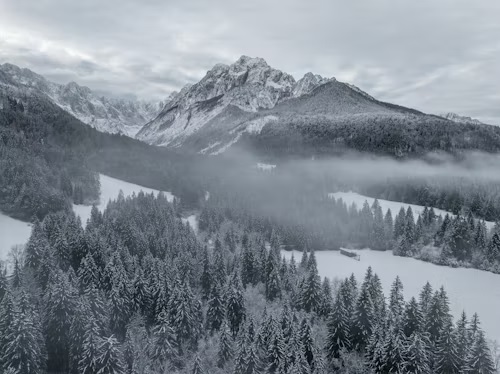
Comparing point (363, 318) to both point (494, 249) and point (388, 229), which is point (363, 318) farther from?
point (388, 229)

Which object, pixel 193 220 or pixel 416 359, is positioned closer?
pixel 416 359

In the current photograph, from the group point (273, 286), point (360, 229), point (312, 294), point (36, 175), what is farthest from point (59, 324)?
point (360, 229)

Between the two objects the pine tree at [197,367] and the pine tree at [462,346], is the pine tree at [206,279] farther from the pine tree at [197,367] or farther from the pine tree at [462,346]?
the pine tree at [462,346]

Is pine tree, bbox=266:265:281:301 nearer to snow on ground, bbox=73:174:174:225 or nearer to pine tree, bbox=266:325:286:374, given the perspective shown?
pine tree, bbox=266:325:286:374

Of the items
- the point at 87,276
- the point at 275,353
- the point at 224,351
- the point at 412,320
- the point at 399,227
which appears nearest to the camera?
the point at 275,353

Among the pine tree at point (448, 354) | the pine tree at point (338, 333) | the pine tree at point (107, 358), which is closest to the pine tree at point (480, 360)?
the pine tree at point (448, 354)

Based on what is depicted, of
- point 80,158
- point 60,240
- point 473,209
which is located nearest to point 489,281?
point 473,209
